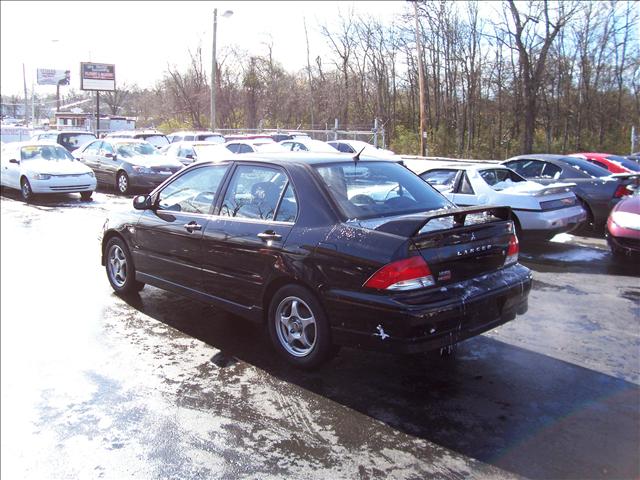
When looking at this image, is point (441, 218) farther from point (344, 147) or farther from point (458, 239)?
point (344, 147)

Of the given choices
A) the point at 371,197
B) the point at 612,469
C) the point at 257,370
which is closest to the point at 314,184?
the point at 371,197

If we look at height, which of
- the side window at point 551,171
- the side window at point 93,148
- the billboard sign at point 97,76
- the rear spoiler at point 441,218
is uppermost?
the billboard sign at point 97,76

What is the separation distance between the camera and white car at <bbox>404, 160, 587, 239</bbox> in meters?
8.66

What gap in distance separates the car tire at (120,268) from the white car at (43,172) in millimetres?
9068

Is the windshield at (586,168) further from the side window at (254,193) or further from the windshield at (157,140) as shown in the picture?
the windshield at (157,140)

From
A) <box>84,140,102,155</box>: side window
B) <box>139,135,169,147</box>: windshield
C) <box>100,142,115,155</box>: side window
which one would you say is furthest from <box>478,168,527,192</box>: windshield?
<box>139,135,169,147</box>: windshield

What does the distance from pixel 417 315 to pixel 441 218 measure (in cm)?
87

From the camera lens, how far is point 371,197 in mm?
4441

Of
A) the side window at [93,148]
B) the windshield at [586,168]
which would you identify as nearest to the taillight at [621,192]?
the windshield at [586,168]

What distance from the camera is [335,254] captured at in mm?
3830

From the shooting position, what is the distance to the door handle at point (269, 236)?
423 centimetres

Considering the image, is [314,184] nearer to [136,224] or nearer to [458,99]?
[136,224]

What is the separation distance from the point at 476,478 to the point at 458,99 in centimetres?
3569

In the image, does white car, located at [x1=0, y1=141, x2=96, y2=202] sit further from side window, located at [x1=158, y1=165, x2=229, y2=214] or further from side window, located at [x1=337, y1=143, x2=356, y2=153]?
side window, located at [x1=337, y1=143, x2=356, y2=153]
